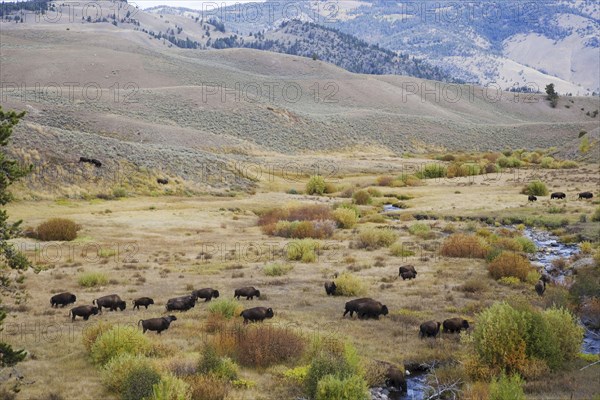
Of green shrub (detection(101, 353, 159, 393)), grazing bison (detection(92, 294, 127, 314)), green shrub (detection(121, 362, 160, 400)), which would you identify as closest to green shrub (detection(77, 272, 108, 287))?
grazing bison (detection(92, 294, 127, 314))

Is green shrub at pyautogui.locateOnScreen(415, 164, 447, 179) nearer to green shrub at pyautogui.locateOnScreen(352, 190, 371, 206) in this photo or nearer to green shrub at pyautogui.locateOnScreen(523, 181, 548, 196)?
green shrub at pyautogui.locateOnScreen(523, 181, 548, 196)

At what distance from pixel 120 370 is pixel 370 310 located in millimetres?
7904

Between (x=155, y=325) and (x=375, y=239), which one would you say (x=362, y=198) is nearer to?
(x=375, y=239)

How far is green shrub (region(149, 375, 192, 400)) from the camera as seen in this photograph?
10.4m

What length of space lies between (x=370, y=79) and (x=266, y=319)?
164 metres

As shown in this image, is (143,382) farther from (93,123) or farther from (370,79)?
(370,79)

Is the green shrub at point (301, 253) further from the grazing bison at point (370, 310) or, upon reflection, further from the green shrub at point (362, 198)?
the green shrub at point (362, 198)

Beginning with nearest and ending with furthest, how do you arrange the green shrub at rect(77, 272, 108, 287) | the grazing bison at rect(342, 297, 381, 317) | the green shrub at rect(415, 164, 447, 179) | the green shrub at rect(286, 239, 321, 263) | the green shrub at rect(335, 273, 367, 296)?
the grazing bison at rect(342, 297, 381, 317) < the green shrub at rect(335, 273, 367, 296) < the green shrub at rect(77, 272, 108, 287) < the green shrub at rect(286, 239, 321, 263) < the green shrub at rect(415, 164, 447, 179)

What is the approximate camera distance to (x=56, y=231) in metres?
31.7

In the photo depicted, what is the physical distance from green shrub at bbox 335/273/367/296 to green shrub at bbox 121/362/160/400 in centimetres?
994

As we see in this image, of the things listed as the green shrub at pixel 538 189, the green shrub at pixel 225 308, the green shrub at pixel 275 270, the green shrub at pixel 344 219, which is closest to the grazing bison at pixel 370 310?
the green shrub at pixel 225 308

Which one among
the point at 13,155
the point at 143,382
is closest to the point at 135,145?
the point at 13,155

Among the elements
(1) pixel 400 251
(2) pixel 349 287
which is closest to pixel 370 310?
(2) pixel 349 287

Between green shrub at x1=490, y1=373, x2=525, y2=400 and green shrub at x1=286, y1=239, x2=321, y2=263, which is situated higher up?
green shrub at x1=490, y1=373, x2=525, y2=400
